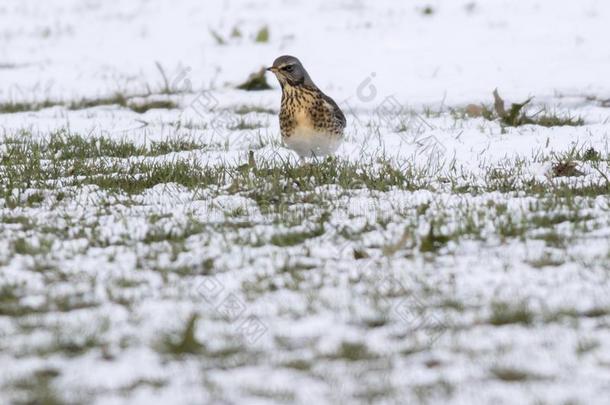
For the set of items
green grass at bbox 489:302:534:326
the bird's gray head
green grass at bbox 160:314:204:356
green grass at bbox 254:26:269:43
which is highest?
green grass at bbox 254:26:269:43

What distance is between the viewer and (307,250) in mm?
5637

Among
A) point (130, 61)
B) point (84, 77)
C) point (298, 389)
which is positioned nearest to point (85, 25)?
point (130, 61)

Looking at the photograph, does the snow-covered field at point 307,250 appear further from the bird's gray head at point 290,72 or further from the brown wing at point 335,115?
the bird's gray head at point 290,72

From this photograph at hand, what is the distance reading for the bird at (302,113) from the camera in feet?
25.8

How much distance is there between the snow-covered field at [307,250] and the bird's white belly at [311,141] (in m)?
0.21

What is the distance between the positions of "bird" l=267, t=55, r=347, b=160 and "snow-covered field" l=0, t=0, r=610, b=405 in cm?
25

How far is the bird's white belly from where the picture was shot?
787 cm

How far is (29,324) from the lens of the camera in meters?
4.65

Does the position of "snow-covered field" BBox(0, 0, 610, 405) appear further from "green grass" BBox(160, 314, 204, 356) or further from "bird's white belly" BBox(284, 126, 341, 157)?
"bird's white belly" BBox(284, 126, 341, 157)

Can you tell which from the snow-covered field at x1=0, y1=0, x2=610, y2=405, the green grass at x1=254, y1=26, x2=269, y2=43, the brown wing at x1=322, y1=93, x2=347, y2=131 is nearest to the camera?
the snow-covered field at x1=0, y1=0, x2=610, y2=405

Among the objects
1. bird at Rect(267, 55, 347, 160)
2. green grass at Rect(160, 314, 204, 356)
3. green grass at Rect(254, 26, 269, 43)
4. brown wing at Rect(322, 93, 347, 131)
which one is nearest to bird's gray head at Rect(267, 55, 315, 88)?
bird at Rect(267, 55, 347, 160)

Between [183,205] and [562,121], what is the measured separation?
478 cm

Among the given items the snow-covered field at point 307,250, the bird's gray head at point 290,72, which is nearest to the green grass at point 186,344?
the snow-covered field at point 307,250

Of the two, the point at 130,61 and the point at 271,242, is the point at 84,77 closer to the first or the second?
the point at 130,61
